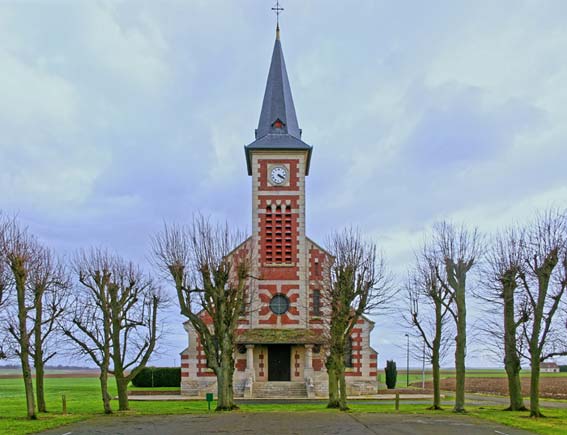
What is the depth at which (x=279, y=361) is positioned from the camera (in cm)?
4362

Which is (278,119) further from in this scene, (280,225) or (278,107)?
(280,225)

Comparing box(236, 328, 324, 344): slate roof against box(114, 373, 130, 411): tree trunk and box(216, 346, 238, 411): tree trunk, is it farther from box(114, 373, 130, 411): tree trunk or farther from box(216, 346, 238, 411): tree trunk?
box(114, 373, 130, 411): tree trunk

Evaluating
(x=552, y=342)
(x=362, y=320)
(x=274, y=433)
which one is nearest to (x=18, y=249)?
(x=274, y=433)

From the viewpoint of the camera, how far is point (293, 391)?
42062mm

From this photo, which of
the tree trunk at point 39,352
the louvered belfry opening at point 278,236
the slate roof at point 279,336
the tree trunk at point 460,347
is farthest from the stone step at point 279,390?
the tree trunk at point 39,352

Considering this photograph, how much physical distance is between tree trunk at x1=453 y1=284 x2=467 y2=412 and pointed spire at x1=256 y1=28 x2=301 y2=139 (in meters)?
21.6

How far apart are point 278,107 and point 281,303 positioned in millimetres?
13782

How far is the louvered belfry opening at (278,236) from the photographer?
4516cm

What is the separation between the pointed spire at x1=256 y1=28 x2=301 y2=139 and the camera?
4731 centimetres

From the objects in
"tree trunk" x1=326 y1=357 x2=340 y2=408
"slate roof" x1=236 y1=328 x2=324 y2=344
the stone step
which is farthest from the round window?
"tree trunk" x1=326 y1=357 x2=340 y2=408

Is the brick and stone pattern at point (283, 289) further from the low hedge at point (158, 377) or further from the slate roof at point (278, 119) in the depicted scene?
the low hedge at point (158, 377)

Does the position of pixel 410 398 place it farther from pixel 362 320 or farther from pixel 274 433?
pixel 274 433

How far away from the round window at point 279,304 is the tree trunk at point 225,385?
14.4 meters

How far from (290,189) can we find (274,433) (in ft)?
93.9
